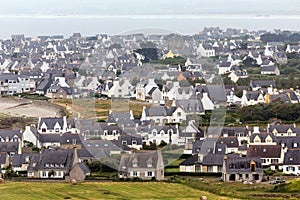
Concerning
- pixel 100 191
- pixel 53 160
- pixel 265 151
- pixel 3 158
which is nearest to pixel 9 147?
pixel 3 158

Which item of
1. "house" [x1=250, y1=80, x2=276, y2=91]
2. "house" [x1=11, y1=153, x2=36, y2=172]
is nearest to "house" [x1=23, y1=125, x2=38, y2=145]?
"house" [x1=11, y1=153, x2=36, y2=172]

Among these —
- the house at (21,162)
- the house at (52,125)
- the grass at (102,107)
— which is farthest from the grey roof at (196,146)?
the house at (52,125)

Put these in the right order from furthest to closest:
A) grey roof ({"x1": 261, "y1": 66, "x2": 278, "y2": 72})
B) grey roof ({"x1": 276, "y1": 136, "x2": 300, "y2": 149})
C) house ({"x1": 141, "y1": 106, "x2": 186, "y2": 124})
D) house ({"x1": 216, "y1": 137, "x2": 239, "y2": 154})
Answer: grey roof ({"x1": 261, "y1": 66, "x2": 278, "y2": 72}), grey roof ({"x1": 276, "y1": 136, "x2": 300, "y2": 149}), house ({"x1": 216, "y1": 137, "x2": 239, "y2": 154}), house ({"x1": 141, "y1": 106, "x2": 186, "y2": 124})

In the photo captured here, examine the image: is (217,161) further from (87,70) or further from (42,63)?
(42,63)

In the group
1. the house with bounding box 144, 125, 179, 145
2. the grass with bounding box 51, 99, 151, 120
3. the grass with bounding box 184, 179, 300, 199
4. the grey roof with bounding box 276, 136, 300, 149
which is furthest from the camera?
the grey roof with bounding box 276, 136, 300, 149

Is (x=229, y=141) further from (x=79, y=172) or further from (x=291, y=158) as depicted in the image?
(x=79, y=172)

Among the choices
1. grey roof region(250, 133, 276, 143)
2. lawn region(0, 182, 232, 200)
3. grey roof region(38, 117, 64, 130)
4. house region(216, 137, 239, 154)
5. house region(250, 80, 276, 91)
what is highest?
house region(250, 80, 276, 91)

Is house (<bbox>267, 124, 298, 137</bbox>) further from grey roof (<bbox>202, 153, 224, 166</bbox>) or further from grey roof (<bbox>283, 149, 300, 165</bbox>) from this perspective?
grey roof (<bbox>202, 153, 224, 166</bbox>)
